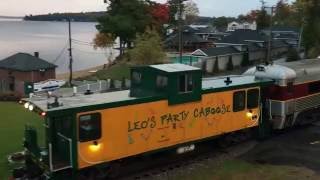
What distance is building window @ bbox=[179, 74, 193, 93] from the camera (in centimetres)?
1777

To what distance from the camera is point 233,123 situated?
20438 mm

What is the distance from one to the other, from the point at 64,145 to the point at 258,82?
1003cm

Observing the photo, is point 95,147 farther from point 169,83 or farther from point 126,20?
point 126,20

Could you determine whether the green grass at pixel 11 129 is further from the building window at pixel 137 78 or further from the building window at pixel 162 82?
the building window at pixel 162 82

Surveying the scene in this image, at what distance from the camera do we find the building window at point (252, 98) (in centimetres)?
2099

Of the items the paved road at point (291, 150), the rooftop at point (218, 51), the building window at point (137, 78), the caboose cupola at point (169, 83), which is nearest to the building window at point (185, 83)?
the caboose cupola at point (169, 83)

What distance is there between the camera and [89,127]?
15438 mm

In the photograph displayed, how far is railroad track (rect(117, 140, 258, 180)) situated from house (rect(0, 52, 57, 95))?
4447 cm

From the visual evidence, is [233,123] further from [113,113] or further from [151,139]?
[113,113]

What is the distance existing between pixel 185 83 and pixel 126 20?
60.6 m

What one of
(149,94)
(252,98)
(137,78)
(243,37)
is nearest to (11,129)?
(137,78)

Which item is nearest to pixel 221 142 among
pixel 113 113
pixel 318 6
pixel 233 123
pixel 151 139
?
pixel 233 123

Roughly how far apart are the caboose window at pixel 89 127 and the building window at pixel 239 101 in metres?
7.18

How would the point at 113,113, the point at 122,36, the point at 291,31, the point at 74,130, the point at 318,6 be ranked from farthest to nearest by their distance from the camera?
1. the point at 291,31
2. the point at 122,36
3. the point at 318,6
4. the point at 113,113
5. the point at 74,130
